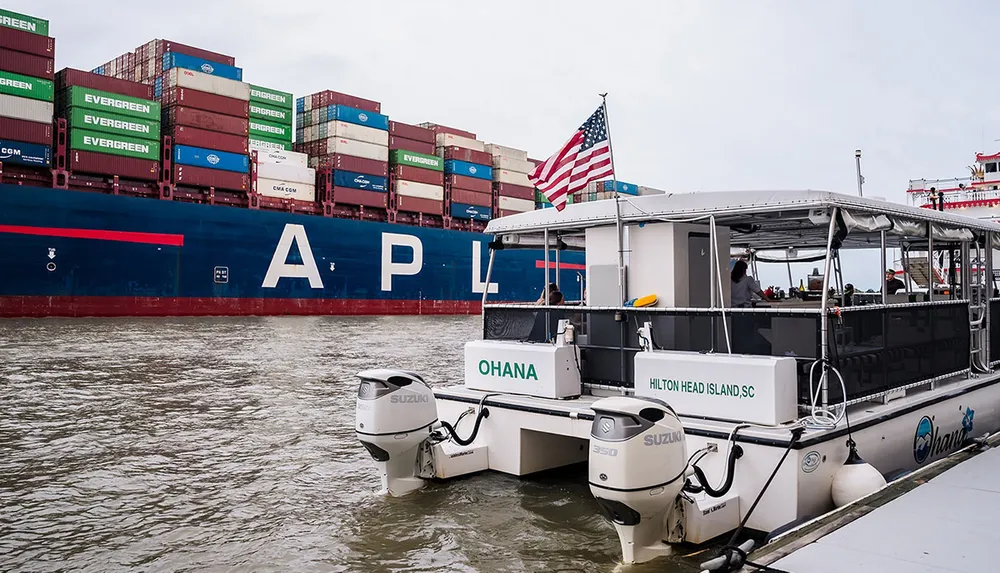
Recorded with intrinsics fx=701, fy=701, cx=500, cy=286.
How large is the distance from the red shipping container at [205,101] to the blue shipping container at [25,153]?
5.70m

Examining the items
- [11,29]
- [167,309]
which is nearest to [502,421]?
[167,309]

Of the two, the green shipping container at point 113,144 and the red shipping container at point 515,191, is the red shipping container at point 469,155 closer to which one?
the red shipping container at point 515,191

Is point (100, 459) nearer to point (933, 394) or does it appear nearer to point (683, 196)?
point (683, 196)

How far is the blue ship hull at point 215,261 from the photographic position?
24.8m

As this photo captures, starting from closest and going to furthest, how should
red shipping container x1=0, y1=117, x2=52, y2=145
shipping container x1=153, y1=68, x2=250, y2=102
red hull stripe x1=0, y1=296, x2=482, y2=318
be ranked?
red shipping container x1=0, y1=117, x2=52, y2=145
red hull stripe x1=0, y1=296, x2=482, y2=318
shipping container x1=153, y1=68, x2=250, y2=102

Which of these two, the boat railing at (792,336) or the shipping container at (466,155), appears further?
the shipping container at (466,155)

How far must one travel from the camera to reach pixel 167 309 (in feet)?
92.1

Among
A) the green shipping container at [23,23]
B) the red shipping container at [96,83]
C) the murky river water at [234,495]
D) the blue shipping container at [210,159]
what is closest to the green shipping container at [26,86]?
the red shipping container at [96,83]

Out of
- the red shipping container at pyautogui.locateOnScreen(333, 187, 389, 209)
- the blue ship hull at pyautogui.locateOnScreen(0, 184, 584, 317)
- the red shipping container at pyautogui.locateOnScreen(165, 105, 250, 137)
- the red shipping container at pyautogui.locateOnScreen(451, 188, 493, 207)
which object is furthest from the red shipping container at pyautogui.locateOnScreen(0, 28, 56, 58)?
the red shipping container at pyautogui.locateOnScreen(451, 188, 493, 207)

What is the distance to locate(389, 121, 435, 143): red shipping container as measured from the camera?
3756 centimetres

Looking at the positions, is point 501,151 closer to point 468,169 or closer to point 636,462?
point 468,169

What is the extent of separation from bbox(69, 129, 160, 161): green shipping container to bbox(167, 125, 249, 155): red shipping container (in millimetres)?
1268

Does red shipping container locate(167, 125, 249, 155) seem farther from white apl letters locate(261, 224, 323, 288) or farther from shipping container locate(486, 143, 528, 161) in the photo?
shipping container locate(486, 143, 528, 161)

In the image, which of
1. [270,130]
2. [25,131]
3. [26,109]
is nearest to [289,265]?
[270,130]
